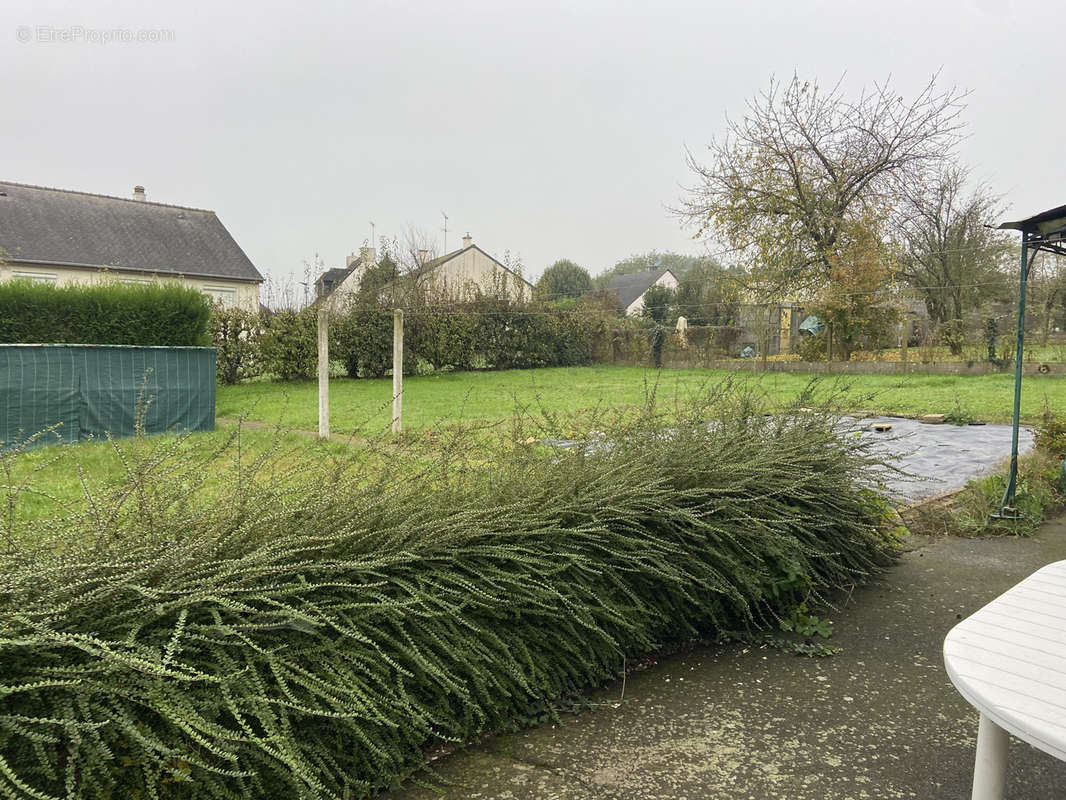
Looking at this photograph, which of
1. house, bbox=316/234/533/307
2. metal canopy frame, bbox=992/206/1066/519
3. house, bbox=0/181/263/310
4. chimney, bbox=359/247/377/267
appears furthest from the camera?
house, bbox=0/181/263/310

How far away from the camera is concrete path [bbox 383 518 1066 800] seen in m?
2.05

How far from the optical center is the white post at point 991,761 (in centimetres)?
169

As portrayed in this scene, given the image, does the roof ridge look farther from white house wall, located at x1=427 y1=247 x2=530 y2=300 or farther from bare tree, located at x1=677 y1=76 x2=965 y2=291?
bare tree, located at x1=677 y1=76 x2=965 y2=291

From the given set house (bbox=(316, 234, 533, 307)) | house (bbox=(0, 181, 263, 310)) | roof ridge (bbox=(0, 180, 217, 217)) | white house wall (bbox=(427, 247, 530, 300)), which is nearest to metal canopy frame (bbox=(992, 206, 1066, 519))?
house (bbox=(316, 234, 533, 307))

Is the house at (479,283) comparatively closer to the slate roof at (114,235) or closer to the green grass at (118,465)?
the green grass at (118,465)

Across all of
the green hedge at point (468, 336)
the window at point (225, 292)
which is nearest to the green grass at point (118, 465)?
the green hedge at point (468, 336)

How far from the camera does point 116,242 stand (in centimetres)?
3073

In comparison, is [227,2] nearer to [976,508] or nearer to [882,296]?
[976,508]

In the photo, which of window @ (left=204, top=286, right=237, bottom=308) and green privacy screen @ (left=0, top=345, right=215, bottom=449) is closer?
green privacy screen @ (left=0, top=345, right=215, bottom=449)

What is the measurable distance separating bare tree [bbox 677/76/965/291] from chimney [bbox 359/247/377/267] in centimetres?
1217

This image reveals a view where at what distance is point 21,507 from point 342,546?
416cm

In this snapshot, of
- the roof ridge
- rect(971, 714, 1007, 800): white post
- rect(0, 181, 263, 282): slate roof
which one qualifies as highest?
the roof ridge

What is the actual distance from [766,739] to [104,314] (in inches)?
560

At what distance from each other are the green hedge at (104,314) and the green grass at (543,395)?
1.66m
